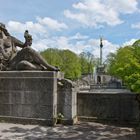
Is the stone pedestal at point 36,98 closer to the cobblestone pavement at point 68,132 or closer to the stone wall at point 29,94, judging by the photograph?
the stone wall at point 29,94

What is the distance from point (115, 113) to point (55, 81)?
2.57 metres

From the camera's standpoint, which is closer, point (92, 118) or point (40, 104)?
point (40, 104)

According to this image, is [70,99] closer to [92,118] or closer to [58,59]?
[92,118]

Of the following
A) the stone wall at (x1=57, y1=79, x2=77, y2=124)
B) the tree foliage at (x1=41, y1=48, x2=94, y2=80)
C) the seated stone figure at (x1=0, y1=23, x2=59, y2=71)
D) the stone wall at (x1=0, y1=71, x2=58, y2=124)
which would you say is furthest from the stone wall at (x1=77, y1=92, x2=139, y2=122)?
the tree foliage at (x1=41, y1=48, x2=94, y2=80)

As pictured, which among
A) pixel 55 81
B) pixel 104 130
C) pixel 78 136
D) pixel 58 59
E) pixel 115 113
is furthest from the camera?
pixel 58 59

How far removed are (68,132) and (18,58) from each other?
3.57 metres

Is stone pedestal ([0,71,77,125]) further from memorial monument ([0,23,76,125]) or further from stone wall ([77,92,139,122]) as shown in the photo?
stone wall ([77,92,139,122])

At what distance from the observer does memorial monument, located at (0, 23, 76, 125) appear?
10789mm

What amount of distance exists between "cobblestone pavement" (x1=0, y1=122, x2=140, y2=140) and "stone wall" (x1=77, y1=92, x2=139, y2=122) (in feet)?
2.00

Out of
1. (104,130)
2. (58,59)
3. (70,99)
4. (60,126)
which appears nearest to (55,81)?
(70,99)

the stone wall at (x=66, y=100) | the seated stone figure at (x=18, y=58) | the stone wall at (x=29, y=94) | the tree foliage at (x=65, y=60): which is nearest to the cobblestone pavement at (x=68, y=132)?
the stone wall at (x=66, y=100)

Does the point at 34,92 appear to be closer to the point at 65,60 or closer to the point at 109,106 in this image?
the point at 109,106

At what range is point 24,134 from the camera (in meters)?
9.10

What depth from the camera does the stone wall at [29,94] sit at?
10.8 m
